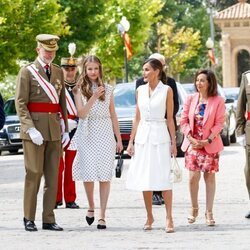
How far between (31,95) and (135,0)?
47237 mm

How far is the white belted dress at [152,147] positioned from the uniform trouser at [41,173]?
788 millimetres

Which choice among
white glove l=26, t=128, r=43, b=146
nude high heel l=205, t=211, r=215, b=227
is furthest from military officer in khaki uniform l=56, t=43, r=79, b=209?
nude high heel l=205, t=211, r=215, b=227

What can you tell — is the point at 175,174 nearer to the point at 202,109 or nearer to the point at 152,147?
the point at 152,147

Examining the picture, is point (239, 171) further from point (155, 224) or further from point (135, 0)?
point (135, 0)

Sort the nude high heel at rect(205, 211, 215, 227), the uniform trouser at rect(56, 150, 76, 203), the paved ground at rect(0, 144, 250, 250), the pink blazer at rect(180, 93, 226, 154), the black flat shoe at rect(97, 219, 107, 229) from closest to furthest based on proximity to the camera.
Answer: the paved ground at rect(0, 144, 250, 250) < the black flat shoe at rect(97, 219, 107, 229) < the nude high heel at rect(205, 211, 215, 227) < the pink blazer at rect(180, 93, 226, 154) < the uniform trouser at rect(56, 150, 76, 203)

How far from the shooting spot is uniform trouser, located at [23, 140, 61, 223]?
40.8 feet

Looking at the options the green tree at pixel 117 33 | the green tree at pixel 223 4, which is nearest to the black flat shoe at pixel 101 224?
the green tree at pixel 117 33

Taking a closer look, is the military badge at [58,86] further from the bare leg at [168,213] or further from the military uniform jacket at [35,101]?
the bare leg at [168,213]

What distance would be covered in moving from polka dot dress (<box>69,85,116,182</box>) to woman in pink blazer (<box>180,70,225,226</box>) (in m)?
0.81

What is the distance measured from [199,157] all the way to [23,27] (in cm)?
2909

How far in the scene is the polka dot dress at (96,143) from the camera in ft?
42.5

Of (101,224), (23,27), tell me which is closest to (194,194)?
(101,224)

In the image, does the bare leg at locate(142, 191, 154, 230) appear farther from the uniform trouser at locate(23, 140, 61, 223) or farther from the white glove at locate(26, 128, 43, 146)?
the white glove at locate(26, 128, 43, 146)

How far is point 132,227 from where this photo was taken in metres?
12.6
